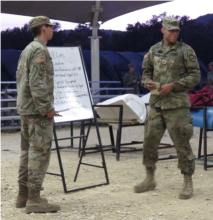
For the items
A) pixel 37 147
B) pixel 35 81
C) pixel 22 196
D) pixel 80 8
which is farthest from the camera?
pixel 80 8

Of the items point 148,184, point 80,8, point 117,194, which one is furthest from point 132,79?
point 117,194

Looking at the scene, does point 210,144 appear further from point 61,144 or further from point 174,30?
point 174,30

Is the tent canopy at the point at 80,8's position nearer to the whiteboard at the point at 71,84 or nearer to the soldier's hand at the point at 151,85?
the whiteboard at the point at 71,84

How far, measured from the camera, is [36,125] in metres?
4.18

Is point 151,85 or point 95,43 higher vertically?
point 95,43

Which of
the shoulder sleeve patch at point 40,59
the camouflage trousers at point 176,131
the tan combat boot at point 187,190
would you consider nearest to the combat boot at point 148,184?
the camouflage trousers at point 176,131

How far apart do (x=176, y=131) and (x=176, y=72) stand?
574 mm

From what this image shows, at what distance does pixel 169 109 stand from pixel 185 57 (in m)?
0.52

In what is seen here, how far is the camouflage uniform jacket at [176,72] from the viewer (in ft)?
15.4

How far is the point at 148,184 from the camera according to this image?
4.99m

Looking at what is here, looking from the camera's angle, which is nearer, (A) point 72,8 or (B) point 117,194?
(B) point 117,194

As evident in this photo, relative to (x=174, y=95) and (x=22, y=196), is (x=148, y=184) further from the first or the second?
(x=22, y=196)

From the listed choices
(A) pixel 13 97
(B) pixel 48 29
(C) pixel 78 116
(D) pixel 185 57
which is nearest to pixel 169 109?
(D) pixel 185 57

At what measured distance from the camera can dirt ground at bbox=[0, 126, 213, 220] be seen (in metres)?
4.18
